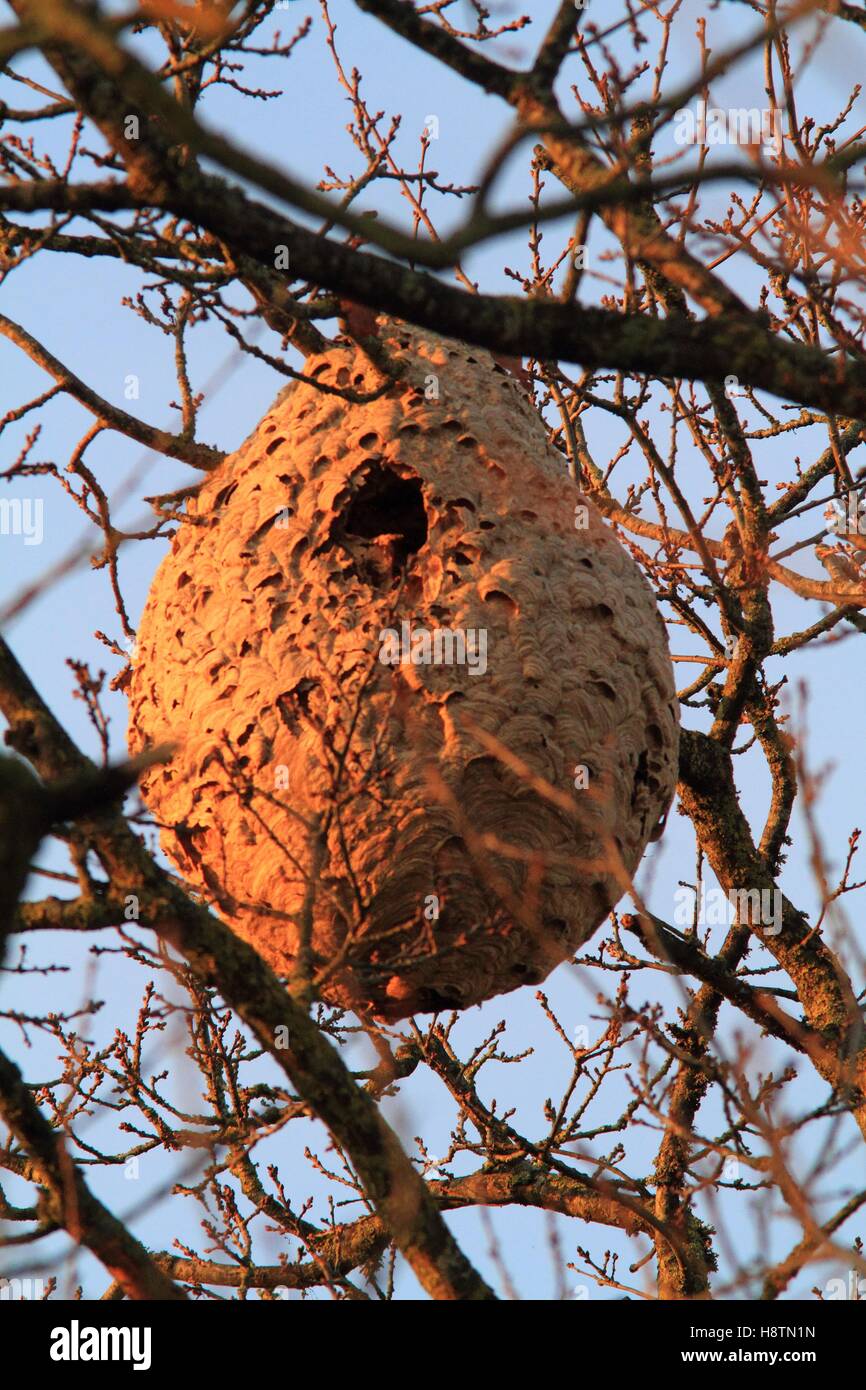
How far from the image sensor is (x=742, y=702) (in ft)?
17.6

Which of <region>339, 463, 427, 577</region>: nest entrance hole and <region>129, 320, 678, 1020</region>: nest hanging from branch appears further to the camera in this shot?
<region>339, 463, 427, 577</region>: nest entrance hole

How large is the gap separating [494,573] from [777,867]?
2.15m

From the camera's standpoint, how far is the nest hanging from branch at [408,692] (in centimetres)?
396

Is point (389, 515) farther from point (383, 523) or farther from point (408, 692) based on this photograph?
point (408, 692)

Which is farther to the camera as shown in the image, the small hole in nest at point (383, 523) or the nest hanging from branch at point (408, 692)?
the small hole in nest at point (383, 523)

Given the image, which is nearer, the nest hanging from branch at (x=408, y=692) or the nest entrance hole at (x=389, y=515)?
the nest hanging from branch at (x=408, y=692)

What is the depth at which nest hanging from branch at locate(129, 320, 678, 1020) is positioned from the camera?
3955 mm

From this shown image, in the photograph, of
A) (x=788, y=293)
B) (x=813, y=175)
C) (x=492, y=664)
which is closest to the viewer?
(x=813, y=175)

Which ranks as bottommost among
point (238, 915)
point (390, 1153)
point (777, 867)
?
point (390, 1153)

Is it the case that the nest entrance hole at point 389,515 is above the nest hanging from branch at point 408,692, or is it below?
above

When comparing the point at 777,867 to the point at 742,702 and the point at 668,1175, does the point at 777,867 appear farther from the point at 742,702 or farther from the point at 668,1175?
the point at 668,1175

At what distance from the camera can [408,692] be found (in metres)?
3.99
